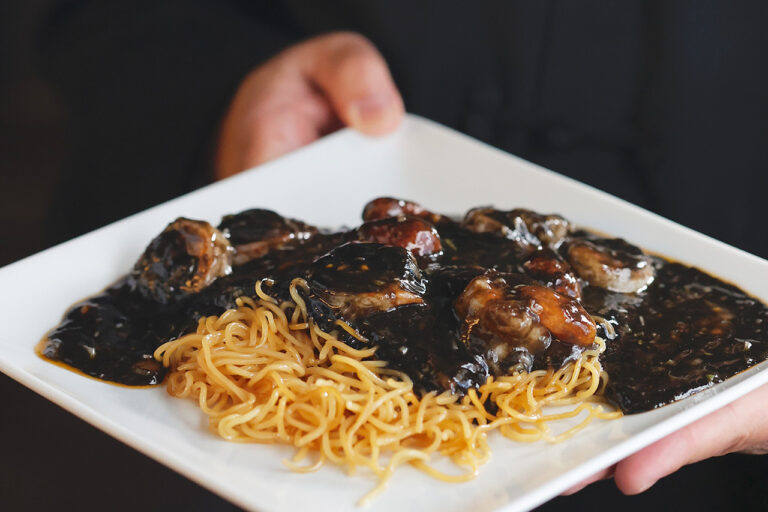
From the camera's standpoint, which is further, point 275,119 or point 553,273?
point 275,119

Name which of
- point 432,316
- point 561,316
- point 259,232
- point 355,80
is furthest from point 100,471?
point 561,316

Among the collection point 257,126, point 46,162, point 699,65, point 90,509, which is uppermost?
point 699,65

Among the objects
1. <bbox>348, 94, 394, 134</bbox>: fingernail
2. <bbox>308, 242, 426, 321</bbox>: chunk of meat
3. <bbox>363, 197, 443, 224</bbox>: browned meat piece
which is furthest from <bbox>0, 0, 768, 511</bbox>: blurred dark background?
<bbox>308, 242, 426, 321</bbox>: chunk of meat

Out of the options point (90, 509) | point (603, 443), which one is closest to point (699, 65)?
point (603, 443)

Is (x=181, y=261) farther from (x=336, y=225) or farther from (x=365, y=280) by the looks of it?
(x=336, y=225)

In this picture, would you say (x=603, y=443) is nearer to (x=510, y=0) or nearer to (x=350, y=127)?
(x=350, y=127)

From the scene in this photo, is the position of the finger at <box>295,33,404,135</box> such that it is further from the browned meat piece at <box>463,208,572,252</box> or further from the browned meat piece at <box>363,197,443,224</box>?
the browned meat piece at <box>463,208,572,252</box>
